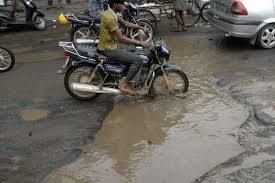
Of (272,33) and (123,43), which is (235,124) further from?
(272,33)

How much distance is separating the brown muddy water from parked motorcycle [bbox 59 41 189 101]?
0.27 metres

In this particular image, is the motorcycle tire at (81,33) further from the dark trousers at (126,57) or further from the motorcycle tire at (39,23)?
the dark trousers at (126,57)

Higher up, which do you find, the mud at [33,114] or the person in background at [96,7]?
the person in background at [96,7]

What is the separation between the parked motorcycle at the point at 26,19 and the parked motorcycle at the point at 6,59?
3760mm

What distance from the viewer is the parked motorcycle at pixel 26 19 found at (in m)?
13.9

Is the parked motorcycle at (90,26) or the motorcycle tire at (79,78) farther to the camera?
the parked motorcycle at (90,26)

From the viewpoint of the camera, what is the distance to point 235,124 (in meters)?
7.18

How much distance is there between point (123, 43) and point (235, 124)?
8.65ft

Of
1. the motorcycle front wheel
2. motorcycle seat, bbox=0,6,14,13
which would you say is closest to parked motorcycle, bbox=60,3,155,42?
motorcycle seat, bbox=0,6,14,13

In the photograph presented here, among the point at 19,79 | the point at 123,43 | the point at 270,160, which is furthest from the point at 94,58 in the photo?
the point at 270,160

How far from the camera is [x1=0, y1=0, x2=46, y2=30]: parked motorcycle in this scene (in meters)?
13.9

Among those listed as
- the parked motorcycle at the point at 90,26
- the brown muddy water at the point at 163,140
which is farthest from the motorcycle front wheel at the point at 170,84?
the parked motorcycle at the point at 90,26

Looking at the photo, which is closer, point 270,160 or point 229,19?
point 270,160

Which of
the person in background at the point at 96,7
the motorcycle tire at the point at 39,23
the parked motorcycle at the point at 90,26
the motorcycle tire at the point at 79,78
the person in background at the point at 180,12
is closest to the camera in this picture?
the motorcycle tire at the point at 79,78
